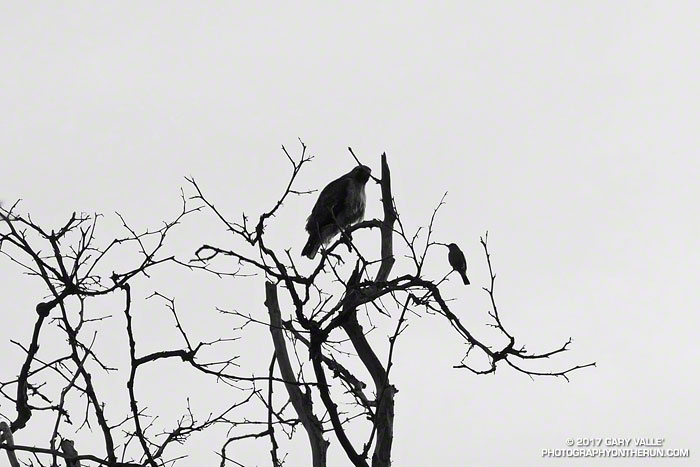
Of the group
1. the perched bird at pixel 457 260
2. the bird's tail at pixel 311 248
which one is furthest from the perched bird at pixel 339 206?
the perched bird at pixel 457 260

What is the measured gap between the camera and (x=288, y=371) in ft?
16.5

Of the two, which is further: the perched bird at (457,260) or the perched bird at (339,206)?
the perched bird at (339,206)

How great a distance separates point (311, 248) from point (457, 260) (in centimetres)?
349

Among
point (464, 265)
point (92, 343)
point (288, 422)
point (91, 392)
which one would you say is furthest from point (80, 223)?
point (464, 265)

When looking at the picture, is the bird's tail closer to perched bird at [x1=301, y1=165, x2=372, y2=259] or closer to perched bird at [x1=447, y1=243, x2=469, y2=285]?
perched bird at [x1=301, y1=165, x2=372, y2=259]

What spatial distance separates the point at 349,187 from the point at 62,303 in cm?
600

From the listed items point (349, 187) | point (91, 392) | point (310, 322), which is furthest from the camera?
point (349, 187)

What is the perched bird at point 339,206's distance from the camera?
10078 millimetres

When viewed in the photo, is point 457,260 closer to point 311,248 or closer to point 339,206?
point 311,248

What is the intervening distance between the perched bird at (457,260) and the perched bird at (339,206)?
134 inches

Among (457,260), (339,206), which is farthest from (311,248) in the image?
(457,260)

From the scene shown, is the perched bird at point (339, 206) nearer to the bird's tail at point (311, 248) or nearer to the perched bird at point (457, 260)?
the bird's tail at point (311, 248)

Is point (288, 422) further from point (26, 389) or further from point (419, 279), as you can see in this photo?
point (26, 389)

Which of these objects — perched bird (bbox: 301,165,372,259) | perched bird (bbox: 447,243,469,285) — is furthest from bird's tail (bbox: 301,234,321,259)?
perched bird (bbox: 447,243,469,285)
